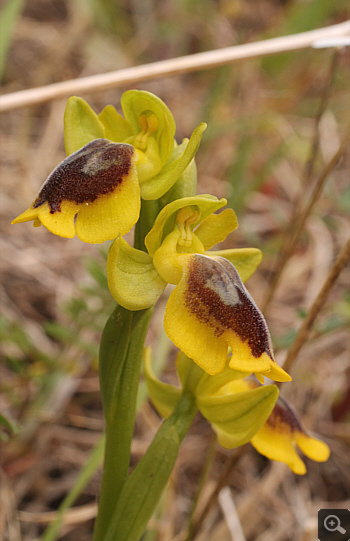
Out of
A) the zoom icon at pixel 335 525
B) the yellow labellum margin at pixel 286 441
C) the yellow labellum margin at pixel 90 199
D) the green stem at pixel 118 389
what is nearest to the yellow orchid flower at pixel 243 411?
the yellow labellum margin at pixel 286 441

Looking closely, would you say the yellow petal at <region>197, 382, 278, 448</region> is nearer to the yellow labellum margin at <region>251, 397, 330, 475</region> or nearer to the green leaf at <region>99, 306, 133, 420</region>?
the yellow labellum margin at <region>251, 397, 330, 475</region>

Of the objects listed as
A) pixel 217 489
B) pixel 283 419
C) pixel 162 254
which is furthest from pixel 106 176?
pixel 217 489

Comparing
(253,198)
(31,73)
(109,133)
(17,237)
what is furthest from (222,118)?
(109,133)

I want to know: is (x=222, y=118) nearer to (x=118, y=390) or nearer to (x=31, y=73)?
(x=31, y=73)

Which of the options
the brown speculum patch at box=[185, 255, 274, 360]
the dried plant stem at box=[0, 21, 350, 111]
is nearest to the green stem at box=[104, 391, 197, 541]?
the brown speculum patch at box=[185, 255, 274, 360]

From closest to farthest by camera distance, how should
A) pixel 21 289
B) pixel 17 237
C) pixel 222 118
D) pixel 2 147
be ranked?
pixel 21 289
pixel 17 237
pixel 2 147
pixel 222 118

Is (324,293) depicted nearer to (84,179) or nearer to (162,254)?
(162,254)
